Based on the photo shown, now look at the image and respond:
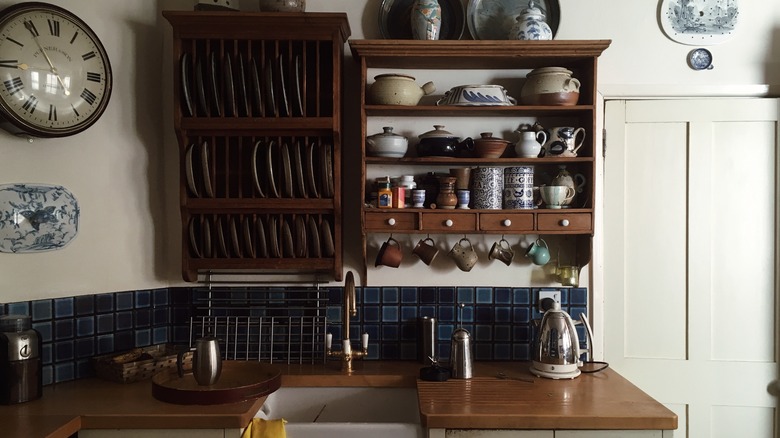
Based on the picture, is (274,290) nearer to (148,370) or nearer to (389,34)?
(148,370)

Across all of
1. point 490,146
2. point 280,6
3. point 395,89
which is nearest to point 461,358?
point 490,146

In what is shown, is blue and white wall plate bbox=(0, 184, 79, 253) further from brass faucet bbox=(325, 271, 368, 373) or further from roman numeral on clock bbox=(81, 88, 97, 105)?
brass faucet bbox=(325, 271, 368, 373)

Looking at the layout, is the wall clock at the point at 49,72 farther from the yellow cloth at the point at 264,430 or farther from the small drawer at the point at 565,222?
the small drawer at the point at 565,222

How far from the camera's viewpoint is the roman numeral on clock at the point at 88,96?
6.58ft

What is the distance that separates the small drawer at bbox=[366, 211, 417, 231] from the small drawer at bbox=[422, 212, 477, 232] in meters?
0.05

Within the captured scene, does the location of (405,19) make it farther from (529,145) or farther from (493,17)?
(529,145)

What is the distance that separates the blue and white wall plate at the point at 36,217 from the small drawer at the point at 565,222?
5.67 feet

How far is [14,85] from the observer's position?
184 centimetres

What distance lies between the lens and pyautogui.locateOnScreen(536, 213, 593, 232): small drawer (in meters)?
2.14

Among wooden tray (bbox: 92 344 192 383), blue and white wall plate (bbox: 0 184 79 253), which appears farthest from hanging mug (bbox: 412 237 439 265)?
blue and white wall plate (bbox: 0 184 79 253)

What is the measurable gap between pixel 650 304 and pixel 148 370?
198 centimetres

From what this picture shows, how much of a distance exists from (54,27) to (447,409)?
1.82m

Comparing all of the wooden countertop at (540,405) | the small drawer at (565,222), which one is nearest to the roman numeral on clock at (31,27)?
the wooden countertop at (540,405)

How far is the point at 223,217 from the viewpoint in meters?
2.24
